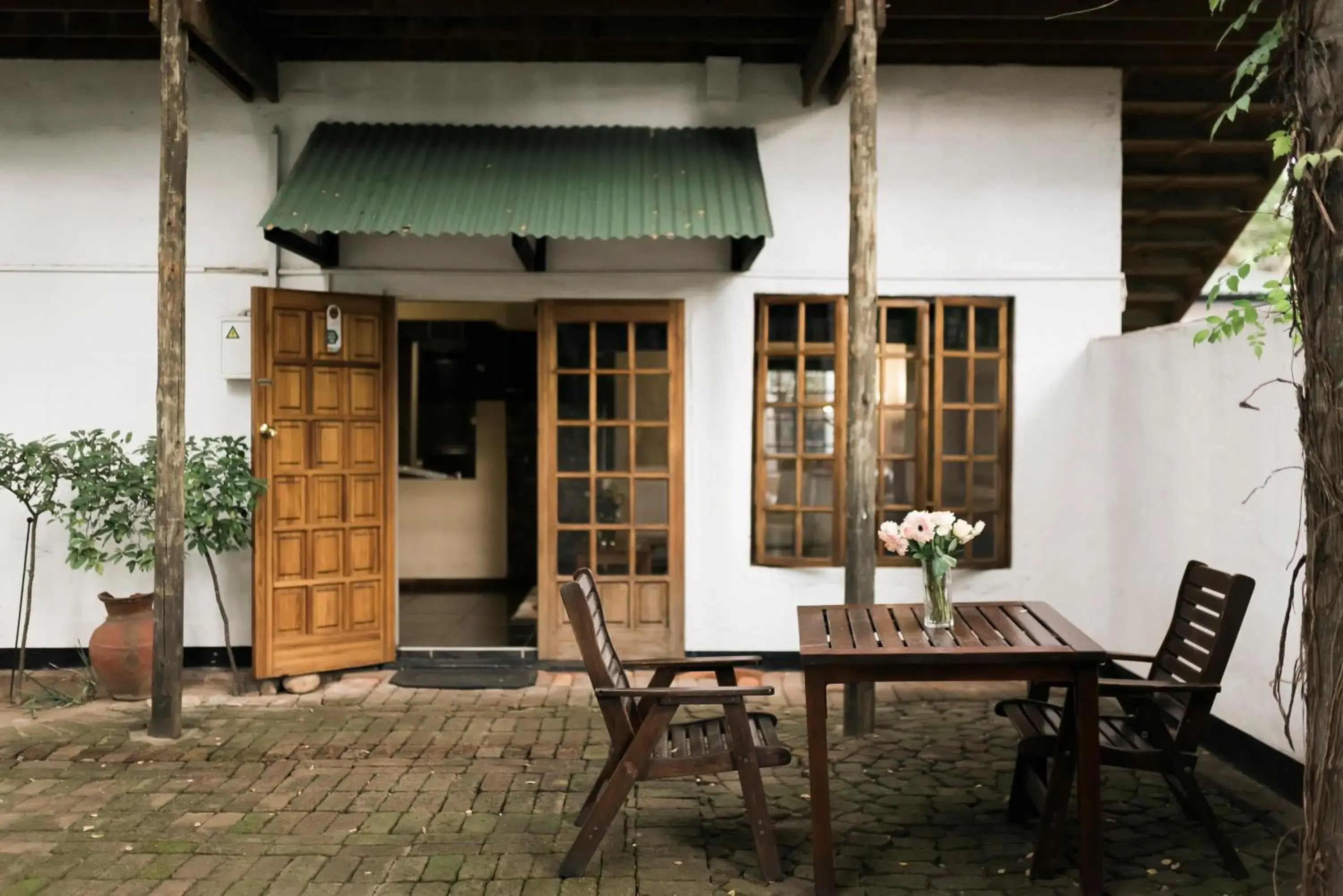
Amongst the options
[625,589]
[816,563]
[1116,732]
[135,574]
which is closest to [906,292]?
[816,563]

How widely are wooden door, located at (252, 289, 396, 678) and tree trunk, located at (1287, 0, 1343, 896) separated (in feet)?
16.5

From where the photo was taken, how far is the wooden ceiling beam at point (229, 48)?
17.6ft

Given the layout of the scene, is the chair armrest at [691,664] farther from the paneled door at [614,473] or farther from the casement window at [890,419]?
the casement window at [890,419]

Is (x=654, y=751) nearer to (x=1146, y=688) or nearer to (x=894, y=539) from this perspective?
(x=894, y=539)

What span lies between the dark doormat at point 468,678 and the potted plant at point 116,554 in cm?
133

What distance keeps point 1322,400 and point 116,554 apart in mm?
5693

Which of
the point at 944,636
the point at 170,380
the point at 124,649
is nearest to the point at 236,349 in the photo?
the point at 170,380

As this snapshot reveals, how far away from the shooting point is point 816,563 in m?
6.57

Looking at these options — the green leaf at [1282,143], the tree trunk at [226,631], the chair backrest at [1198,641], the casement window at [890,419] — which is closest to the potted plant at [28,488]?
the tree trunk at [226,631]

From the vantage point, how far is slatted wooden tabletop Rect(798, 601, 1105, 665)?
3.49 m

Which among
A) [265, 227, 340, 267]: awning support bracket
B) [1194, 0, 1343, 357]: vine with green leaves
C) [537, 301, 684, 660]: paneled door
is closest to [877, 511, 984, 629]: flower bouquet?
[1194, 0, 1343, 357]: vine with green leaves

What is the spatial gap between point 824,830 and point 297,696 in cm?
354

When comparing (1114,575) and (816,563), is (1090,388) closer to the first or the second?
(1114,575)

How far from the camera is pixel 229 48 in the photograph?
Answer: 5781 millimetres
